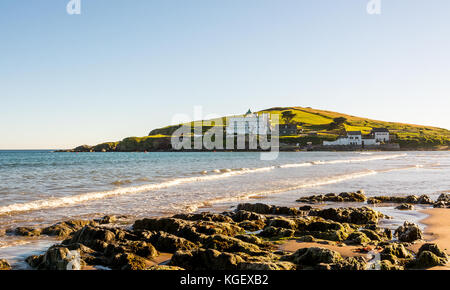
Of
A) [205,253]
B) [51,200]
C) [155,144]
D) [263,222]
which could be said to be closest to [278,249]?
[205,253]

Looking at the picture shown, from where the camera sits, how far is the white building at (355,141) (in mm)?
165625

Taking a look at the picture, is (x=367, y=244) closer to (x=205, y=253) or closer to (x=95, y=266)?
(x=205, y=253)

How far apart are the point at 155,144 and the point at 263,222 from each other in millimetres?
A: 172839

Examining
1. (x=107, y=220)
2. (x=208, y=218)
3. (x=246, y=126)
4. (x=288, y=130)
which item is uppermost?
(x=246, y=126)

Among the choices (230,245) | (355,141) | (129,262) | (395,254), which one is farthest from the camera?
(355,141)

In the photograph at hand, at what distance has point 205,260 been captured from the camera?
30.7 feet

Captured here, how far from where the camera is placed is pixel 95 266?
9555 mm

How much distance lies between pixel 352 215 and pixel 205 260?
8.65 metres

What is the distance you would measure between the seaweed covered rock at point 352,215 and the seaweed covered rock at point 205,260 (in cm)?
790

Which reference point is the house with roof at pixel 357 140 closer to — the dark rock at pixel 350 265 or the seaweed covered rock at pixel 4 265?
the dark rock at pixel 350 265

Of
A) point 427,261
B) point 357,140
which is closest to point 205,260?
point 427,261

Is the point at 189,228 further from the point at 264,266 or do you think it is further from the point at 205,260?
→ the point at 264,266

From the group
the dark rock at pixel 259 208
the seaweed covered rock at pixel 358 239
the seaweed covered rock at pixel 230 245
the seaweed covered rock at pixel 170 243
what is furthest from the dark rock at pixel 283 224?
the seaweed covered rock at pixel 170 243

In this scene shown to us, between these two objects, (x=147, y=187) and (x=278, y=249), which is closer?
(x=278, y=249)
